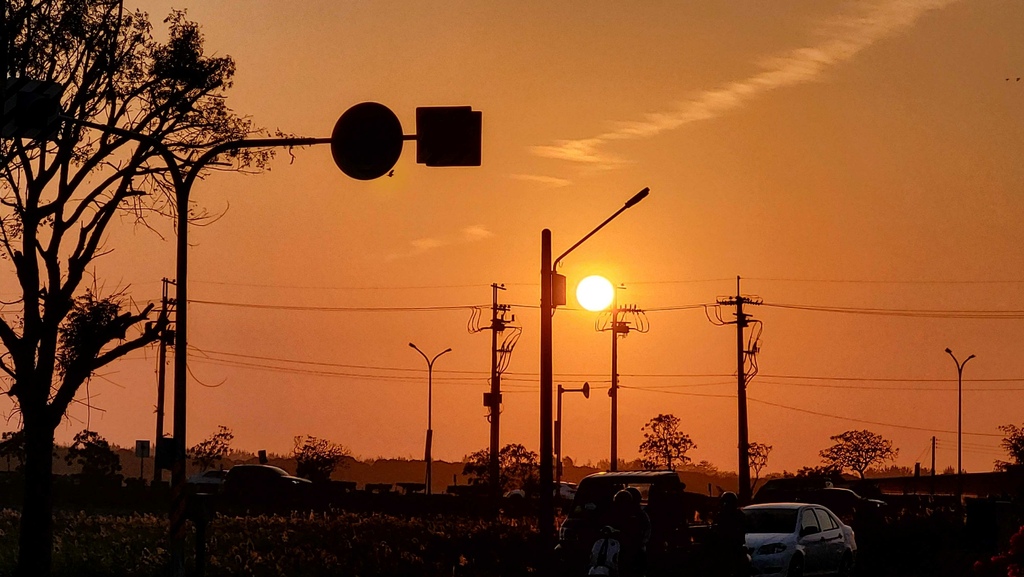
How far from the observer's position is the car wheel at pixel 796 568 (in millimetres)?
26188

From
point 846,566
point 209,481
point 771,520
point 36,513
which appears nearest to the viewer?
point 771,520

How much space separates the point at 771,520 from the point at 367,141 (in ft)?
46.4

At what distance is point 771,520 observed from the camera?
2722 cm

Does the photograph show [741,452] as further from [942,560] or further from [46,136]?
[46,136]

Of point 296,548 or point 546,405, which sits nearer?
point 546,405

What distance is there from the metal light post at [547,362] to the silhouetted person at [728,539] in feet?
13.8

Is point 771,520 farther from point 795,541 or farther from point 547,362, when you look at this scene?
point 547,362

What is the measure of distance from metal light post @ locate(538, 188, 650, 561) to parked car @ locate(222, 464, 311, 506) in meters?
28.3

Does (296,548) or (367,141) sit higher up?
(367,141)

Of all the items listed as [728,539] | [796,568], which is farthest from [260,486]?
[728,539]

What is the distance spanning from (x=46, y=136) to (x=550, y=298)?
611 inches

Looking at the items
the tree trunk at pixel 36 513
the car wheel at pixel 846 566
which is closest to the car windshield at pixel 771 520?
the car wheel at pixel 846 566

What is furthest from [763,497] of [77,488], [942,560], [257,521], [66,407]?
[77,488]

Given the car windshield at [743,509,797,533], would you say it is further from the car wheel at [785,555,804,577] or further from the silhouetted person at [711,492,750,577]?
the silhouetted person at [711,492,750,577]
